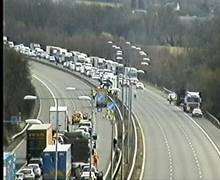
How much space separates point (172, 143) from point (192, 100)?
3.05m

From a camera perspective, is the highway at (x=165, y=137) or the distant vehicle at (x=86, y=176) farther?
the highway at (x=165, y=137)

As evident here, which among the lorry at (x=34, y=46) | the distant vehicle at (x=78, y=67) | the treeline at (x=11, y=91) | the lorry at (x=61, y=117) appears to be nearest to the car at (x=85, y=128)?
the lorry at (x=61, y=117)

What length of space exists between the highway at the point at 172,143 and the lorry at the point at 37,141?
4.49 feet

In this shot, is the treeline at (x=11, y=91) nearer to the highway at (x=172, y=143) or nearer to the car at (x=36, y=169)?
the car at (x=36, y=169)

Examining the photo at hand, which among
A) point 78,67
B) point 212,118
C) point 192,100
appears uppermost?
point 78,67

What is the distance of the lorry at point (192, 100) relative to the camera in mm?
13504

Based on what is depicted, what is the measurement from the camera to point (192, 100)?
13.5 metres

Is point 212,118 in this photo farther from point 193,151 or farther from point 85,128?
point 85,128

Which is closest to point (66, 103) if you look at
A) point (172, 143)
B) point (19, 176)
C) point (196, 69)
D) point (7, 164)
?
point (172, 143)

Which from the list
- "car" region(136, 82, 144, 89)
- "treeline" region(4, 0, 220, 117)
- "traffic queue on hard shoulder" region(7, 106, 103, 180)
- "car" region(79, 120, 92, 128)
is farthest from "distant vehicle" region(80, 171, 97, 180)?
"car" region(136, 82, 144, 89)

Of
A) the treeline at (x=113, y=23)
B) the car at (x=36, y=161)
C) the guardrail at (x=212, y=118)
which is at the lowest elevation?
the guardrail at (x=212, y=118)

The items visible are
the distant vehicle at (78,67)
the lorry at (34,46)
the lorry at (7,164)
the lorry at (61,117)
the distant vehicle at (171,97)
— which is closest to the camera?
the lorry at (7,164)

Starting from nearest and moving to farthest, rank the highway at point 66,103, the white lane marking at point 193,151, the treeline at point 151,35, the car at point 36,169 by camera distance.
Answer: the car at point 36,169
the highway at point 66,103
the white lane marking at point 193,151
the treeline at point 151,35

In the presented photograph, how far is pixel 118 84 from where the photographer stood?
1124cm
